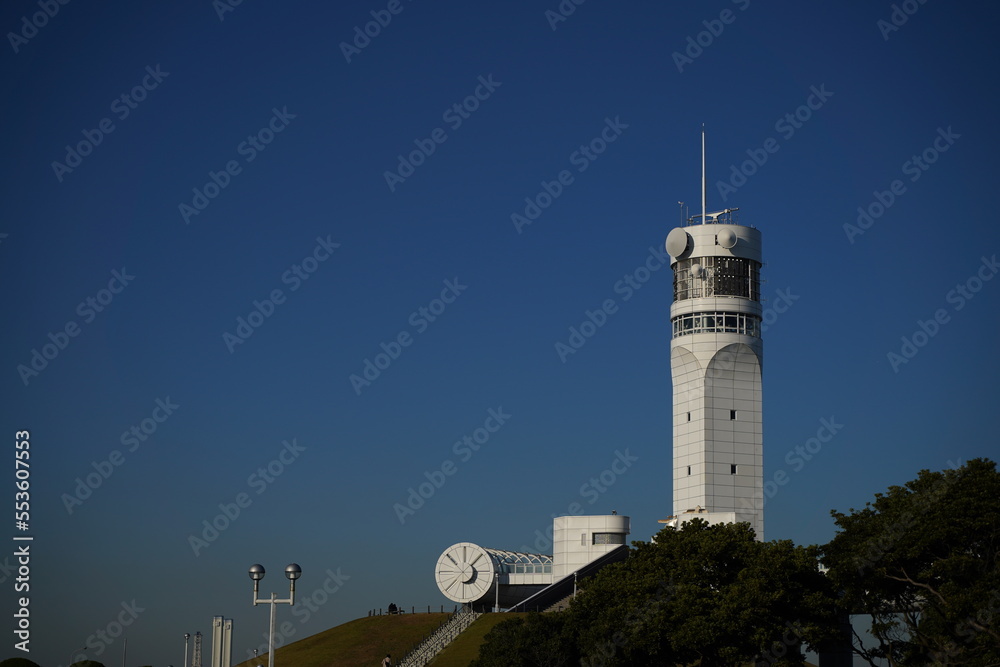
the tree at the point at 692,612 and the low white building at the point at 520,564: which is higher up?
the low white building at the point at 520,564

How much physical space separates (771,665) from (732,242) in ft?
204

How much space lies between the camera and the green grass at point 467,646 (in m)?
95.2

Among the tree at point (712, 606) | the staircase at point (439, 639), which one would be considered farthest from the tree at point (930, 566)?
the staircase at point (439, 639)

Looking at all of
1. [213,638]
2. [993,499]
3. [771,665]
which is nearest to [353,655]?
[213,638]

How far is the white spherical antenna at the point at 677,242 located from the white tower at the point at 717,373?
4.2 inches

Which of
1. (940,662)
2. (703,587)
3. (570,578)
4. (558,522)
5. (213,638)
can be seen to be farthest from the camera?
(558,522)

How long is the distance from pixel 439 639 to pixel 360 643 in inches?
299

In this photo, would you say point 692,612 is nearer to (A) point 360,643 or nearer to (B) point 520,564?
(A) point 360,643

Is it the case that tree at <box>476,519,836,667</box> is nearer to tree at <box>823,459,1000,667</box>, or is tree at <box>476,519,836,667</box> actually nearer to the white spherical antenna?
tree at <box>823,459,1000,667</box>

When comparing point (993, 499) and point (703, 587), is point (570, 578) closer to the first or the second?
point (703, 587)

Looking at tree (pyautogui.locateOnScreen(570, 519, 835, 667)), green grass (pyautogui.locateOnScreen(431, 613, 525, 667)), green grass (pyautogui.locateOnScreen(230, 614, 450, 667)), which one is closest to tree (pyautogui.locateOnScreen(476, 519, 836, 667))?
tree (pyautogui.locateOnScreen(570, 519, 835, 667))

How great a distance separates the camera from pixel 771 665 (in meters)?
70.5

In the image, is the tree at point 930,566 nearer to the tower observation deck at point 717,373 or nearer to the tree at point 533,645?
the tree at point 533,645

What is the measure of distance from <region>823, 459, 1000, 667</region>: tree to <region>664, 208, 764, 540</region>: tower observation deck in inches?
1833
